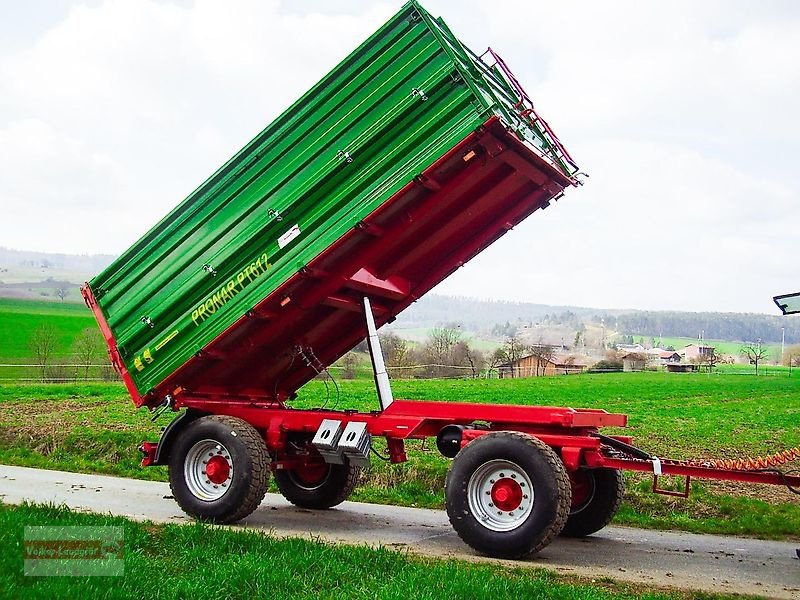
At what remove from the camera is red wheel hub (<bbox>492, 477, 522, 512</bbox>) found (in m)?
7.11

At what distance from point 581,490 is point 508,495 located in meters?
1.39

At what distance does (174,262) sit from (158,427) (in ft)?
23.2

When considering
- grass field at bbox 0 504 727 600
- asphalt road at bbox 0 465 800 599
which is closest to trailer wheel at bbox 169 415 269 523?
asphalt road at bbox 0 465 800 599

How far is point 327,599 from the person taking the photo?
5094 millimetres

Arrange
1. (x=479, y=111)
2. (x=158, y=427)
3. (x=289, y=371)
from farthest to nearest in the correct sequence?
(x=158, y=427) → (x=289, y=371) → (x=479, y=111)

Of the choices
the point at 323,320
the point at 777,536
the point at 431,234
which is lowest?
the point at 777,536

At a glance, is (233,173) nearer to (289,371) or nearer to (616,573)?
(289,371)

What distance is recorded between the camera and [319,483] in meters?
9.64

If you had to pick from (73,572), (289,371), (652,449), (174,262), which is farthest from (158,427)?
(73,572)

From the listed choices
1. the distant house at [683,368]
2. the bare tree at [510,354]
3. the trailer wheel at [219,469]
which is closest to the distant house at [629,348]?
the distant house at [683,368]

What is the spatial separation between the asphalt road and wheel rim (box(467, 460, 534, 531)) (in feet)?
1.11

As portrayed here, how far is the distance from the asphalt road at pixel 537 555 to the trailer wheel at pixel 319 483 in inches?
6.1

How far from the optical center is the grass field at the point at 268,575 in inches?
203

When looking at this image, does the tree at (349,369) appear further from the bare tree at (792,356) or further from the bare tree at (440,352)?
the bare tree at (792,356)
